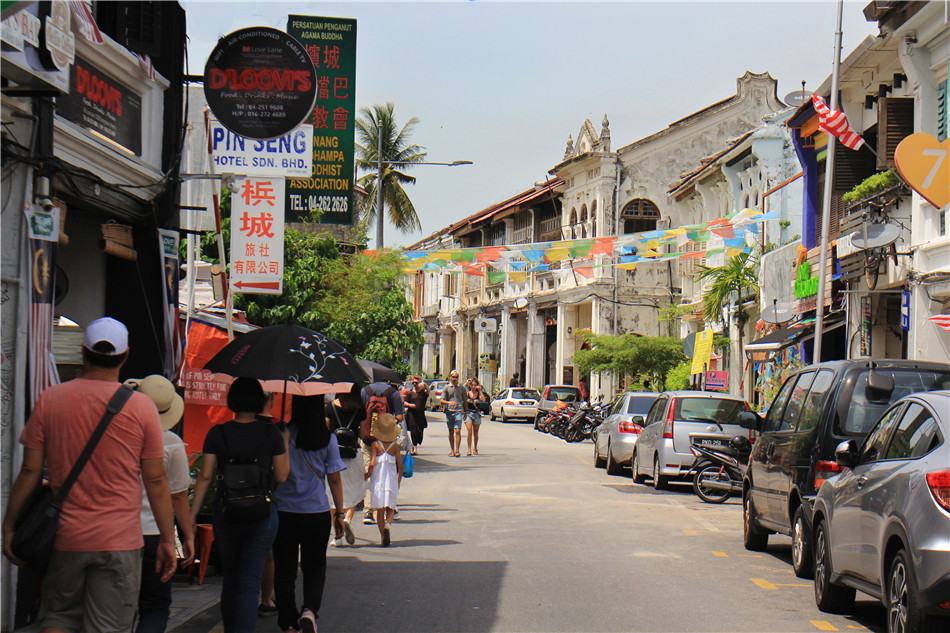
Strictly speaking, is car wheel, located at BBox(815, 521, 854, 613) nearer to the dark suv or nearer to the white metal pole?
the dark suv

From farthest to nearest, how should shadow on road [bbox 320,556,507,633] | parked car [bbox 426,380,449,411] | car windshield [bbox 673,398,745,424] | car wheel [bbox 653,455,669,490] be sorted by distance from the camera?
parked car [bbox 426,380,449,411]
car wheel [bbox 653,455,669,490]
car windshield [bbox 673,398,745,424]
shadow on road [bbox 320,556,507,633]

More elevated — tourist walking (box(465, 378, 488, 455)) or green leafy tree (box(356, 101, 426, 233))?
Result: green leafy tree (box(356, 101, 426, 233))

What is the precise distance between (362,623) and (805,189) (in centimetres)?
1968

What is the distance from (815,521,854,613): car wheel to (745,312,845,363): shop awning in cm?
1500

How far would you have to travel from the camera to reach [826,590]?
8.18 meters

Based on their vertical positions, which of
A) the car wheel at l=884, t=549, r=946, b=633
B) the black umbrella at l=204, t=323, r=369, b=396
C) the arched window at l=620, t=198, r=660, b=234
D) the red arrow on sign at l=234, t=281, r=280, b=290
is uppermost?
the arched window at l=620, t=198, r=660, b=234

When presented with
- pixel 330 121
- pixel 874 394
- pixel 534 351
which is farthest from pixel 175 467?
pixel 534 351

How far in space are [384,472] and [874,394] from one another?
530 centimetres

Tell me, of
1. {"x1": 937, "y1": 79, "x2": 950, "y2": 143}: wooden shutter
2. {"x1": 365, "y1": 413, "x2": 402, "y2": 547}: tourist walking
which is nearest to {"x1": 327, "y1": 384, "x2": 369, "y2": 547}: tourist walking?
{"x1": 365, "y1": 413, "x2": 402, "y2": 547}: tourist walking

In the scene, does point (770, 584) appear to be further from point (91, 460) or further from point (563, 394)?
point (563, 394)

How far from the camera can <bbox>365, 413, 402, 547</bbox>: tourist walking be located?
11656 millimetres

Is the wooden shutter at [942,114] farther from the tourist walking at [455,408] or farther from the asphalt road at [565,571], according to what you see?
the tourist walking at [455,408]

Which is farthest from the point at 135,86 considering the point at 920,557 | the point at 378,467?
the point at 920,557

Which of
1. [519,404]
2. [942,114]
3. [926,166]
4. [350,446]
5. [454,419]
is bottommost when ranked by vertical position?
[519,404]
